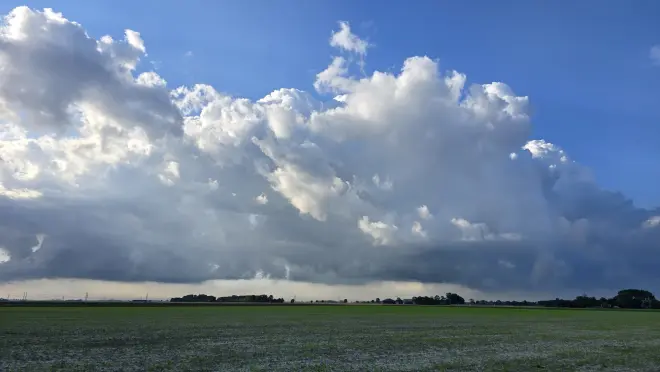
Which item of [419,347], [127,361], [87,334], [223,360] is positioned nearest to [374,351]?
[419,347]

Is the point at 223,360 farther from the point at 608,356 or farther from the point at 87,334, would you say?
the point at 608,356

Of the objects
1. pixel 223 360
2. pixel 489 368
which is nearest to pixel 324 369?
pixel 223 360

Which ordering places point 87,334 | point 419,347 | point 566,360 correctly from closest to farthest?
point 566,360 < point 419,347 < point 87,334

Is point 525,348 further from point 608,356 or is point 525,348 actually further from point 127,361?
point 127,361

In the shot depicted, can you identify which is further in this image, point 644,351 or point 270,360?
point 644,351

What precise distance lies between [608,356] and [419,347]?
46.7ft

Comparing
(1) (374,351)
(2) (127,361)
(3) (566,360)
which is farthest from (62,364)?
(3) (566,360)

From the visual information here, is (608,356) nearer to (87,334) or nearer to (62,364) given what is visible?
(62,364)

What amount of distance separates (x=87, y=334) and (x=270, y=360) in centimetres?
2700

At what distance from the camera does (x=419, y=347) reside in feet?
145

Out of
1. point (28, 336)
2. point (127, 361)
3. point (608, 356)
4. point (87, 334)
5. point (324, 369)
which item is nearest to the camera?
point (324, 369)

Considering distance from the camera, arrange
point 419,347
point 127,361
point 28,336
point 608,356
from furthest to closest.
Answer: point 28,336, point 419,347, point 608,356, point 127,361

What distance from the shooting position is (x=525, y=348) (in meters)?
45.1

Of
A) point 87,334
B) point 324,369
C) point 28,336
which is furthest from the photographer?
point 87,334
